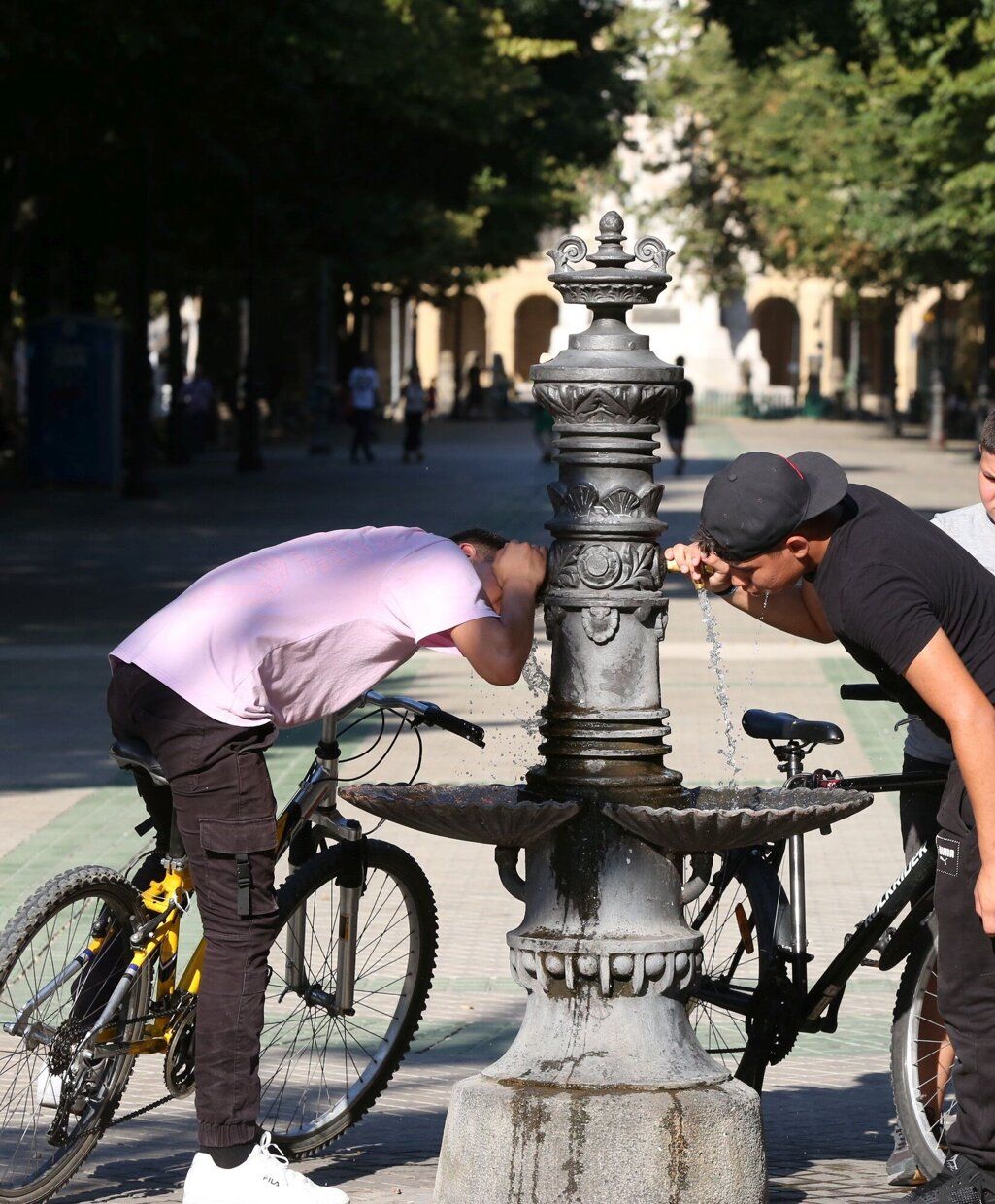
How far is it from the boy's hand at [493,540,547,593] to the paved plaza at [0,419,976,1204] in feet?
1.81

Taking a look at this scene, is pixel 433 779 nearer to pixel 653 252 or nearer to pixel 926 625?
pixel 653 252

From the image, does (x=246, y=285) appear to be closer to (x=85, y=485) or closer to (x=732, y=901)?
(x=85, y=485)

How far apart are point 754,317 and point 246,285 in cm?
6429

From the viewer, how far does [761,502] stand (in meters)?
4.23

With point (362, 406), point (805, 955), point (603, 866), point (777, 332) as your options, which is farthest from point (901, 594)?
point (777, 332)

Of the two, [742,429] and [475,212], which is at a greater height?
[475,212]

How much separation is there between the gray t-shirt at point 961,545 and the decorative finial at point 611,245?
104 centimetres

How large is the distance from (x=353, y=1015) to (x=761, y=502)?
1787 mm

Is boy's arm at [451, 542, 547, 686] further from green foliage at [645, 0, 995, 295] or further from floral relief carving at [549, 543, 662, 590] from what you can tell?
green foliage at [645, 0, 995, 295]

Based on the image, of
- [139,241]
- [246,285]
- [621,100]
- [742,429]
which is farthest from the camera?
[742,429]

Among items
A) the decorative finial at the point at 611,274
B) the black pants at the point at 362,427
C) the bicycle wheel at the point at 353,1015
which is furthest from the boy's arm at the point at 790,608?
the black pants at the point at 362,427

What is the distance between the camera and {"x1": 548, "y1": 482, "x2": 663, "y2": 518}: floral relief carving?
4.43m

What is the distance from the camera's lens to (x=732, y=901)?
5242mm

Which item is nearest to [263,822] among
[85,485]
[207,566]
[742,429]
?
[207,566]
